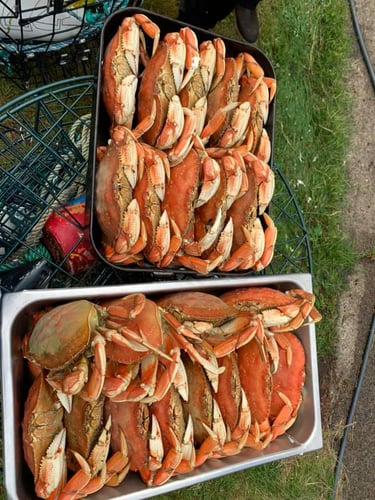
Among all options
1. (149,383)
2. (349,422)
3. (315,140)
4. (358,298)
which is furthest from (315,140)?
(149,383)

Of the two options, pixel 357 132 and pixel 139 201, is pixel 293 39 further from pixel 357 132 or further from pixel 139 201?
pixel 139 201

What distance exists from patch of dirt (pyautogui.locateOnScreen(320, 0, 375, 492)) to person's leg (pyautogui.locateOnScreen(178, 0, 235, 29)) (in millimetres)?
1260

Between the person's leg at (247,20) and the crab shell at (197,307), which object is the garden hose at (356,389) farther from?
the crab shell at (197,307)

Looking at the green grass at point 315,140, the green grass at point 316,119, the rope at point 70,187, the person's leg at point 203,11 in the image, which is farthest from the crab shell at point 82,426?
the green grass at point 316,119

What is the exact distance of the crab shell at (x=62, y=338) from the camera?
1348 millimetres

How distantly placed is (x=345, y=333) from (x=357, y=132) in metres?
1.30

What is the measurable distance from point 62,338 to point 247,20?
2.29 meters

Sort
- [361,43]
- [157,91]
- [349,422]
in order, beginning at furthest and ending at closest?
[361,43]
[349,422]
[157,91]

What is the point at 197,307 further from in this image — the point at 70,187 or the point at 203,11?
the point at 203,11

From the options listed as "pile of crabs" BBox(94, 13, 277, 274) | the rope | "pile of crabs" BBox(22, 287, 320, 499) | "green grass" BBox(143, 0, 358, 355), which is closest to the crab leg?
"pile of crabs" BBox(22, 287, 320, 499)

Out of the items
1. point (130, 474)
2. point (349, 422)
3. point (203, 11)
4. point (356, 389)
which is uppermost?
point (203, 11)

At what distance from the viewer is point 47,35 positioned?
2156 millimetres

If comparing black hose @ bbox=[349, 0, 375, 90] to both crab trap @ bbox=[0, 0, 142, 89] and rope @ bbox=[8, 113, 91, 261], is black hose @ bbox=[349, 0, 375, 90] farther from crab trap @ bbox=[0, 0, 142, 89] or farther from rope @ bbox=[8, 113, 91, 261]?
rope @ bbox=[8, 113, 91, 261]

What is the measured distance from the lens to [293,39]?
11.0 feet
